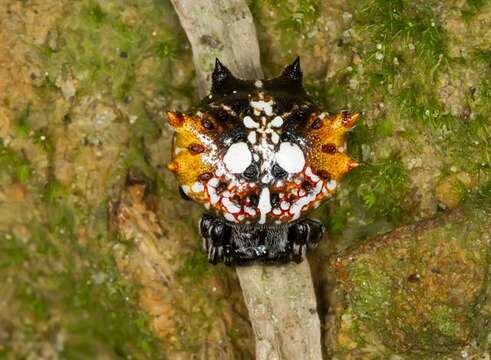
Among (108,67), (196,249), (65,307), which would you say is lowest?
(65,307)

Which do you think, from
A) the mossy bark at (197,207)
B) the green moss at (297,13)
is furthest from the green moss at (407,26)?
the green moss at (297,13)

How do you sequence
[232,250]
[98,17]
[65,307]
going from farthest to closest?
1. [65,307]
2. [98,17]
3. [232,250]

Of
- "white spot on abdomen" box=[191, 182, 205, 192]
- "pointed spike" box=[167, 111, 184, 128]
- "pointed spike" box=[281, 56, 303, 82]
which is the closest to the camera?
"pointed spike" box=[167, 111, 184, 128]

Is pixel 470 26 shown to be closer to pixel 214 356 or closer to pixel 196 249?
pixel 196 249

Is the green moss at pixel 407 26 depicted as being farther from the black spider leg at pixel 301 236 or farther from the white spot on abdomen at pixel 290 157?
the black spider leg at pixel 301 236

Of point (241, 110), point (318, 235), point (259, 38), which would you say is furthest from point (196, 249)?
point (259, 38)

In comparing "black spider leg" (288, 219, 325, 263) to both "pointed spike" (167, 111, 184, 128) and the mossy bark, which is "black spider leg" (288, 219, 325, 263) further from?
"pointed spike" (167, 111, 184, 128)

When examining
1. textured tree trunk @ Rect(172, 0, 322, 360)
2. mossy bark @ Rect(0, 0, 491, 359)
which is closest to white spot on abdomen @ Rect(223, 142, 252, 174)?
textured tree trunk @ Rect(172, 0, 322, 360)
